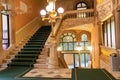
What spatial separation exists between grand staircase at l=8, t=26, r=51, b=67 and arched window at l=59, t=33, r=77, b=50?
24.0ft

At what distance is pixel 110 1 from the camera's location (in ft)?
31.0

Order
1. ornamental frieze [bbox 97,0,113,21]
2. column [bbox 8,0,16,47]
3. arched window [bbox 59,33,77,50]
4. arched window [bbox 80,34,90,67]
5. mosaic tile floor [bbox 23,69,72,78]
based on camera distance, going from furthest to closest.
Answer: arched window [bbox 59,33,77,50] → arched window [bbox 80,34,90,67] → column [bbox 8,0,16,47] → ornamental frieze [bbox 97,0,113,21] → mosaic tile floor [bbox 23,69,72,78]

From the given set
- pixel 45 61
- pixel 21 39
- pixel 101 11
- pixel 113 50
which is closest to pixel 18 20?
pixel 21 39

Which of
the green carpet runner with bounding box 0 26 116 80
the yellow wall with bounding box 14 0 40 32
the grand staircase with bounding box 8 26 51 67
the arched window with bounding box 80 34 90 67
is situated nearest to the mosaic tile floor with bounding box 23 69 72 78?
the green carpet runner with bounding box 0 26 116 80

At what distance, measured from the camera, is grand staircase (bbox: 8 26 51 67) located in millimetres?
9461

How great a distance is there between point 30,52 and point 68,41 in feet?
33.1

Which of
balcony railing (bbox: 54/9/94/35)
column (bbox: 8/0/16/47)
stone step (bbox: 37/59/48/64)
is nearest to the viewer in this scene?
stone step (bbox: 37/59/48/64)

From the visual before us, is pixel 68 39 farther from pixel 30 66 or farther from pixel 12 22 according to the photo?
pixel 30 66

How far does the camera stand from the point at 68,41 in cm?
2022

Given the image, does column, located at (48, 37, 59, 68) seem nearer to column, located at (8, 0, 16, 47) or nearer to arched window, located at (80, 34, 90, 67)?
column, located at (8, 0, 16, 47)

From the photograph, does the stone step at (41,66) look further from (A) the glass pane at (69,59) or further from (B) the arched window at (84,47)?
(A) the glass pane at (69,59)

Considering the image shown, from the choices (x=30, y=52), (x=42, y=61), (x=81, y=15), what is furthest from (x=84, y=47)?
(x=42, y=61)

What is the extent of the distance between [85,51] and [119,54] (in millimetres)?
12057

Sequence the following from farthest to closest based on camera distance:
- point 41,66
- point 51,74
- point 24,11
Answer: point 24,11 < point 41,66 < point 51,74
